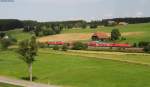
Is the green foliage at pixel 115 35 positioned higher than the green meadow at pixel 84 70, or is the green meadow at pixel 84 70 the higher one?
the green foliage at pixel 115 35

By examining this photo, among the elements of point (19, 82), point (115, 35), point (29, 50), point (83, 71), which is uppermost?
point (29, 50)

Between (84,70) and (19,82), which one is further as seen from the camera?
(84,70)

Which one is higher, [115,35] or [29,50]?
[29,50]

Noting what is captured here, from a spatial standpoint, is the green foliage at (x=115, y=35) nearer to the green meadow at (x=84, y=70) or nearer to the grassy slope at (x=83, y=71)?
the green meadow at (x=84, y=70)

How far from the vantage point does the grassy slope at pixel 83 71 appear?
191 ft

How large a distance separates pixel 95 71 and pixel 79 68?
199 inches

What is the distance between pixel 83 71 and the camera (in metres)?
68.0

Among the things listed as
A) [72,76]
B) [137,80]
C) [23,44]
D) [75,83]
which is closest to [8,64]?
[23,44]

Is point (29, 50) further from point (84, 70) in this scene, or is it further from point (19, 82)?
point (84, 70)

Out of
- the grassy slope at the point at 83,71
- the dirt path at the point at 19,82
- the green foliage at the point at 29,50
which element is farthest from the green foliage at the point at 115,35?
the dirt path at the point at 19,82

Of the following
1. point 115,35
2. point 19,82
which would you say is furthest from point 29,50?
point 115,35

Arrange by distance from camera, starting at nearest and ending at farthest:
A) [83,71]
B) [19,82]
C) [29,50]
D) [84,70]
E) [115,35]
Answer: [19,82]
[29,50]
[83,71]
[84,70]
[115,35]

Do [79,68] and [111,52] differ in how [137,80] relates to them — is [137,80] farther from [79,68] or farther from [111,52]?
[111,52]

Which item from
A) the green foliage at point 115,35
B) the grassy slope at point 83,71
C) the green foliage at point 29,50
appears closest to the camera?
the grassy slope at point 83,71
